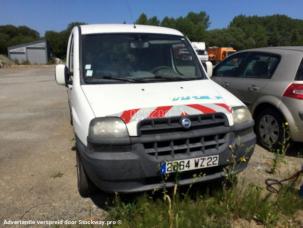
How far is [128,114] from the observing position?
3.55 m

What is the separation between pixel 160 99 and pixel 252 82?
282 centimetres

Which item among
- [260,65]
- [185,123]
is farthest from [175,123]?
[260,65]

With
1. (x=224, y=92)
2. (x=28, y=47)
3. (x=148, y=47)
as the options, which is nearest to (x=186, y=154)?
(x=224, y=92)

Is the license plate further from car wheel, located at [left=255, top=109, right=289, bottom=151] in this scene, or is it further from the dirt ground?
car wheel, located at [left=255, top=109, right=289, bottom=151]

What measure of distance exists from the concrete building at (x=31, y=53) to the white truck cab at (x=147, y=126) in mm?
52254

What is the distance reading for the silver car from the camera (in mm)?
5352

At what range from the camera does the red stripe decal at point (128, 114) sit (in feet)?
11.5

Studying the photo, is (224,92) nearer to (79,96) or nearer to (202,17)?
(79,96)

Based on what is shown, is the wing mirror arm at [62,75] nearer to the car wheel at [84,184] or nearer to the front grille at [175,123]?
the car wheel at [84,184]

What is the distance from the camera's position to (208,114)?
12.2 feet

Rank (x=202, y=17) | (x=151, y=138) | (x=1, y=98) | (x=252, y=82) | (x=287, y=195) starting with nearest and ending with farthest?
1. (x=151, y=138)
2. (x=287, y=195)
3. (x=252, y=82)
4. (x=1, y=98)
5. (x=202, y=17)

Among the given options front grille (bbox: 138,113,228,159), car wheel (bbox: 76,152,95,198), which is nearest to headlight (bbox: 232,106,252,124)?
front grille (bbox: 138,113,228,159)

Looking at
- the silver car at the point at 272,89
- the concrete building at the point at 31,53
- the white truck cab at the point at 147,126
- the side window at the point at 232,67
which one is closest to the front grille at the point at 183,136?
the white truck cab at the point at 147,126

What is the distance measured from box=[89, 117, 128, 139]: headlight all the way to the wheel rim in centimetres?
308
